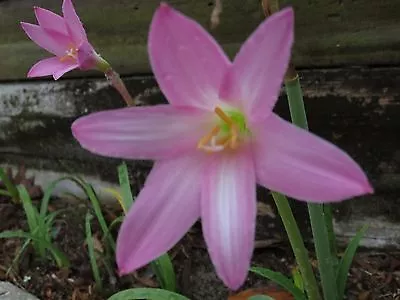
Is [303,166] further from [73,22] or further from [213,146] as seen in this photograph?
[73,22]

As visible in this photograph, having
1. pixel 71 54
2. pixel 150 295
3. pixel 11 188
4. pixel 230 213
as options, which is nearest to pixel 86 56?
pixel 71 54

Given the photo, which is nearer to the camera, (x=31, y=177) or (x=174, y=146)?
(x=174, y=146)

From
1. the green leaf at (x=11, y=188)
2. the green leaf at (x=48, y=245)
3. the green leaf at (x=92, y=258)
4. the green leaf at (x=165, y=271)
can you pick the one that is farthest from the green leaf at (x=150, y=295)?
the green leaf at (x=11, y=188)

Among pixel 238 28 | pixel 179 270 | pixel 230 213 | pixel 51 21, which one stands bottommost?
pixel 179 270

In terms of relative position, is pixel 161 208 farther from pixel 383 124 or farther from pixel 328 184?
pixel 383 124

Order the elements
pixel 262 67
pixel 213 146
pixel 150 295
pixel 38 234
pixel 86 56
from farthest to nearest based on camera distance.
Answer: pixel 38 234
pixel 150 295
pixel 86 56
pixel 213 146
pixel 262 67

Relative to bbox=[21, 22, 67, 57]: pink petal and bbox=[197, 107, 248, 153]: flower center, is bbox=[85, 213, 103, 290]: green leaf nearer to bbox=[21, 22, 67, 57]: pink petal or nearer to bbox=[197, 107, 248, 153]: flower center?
bbox=[21, 22, 67, 57]: pink petal

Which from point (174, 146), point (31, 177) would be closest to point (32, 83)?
point (31, 177)
